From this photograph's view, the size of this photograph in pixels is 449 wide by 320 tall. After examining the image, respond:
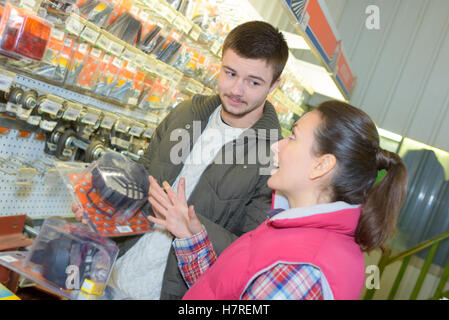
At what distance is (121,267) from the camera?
1693 millimetres

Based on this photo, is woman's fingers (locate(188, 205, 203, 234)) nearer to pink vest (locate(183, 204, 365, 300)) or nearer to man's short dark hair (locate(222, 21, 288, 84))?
pink vest (locate(183, 204, 365, 300))

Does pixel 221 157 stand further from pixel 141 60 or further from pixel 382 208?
pixel 141 60

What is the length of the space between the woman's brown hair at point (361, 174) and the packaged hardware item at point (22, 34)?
48.9 inches

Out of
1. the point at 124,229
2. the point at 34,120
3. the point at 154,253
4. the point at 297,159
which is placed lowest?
the point at 154,253

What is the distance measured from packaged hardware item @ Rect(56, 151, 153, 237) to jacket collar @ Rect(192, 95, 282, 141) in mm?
508

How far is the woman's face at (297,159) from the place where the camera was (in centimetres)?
120

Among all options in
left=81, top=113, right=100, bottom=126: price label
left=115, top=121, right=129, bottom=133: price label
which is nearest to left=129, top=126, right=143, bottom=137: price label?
left=115, top=121, right=129, bottom=133: price label

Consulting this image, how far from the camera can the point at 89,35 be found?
192 centimetres

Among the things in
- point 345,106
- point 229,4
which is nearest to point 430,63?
point 229,4

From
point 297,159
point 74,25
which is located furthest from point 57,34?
point 297,159

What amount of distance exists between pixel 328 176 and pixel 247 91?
726 mm

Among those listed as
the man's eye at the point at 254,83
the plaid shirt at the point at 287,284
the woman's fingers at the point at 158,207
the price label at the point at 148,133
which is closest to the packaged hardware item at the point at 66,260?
the woman's fingers at the point at 158,207

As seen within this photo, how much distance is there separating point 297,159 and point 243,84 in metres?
0.67

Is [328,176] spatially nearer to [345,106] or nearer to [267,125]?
[345,106]
